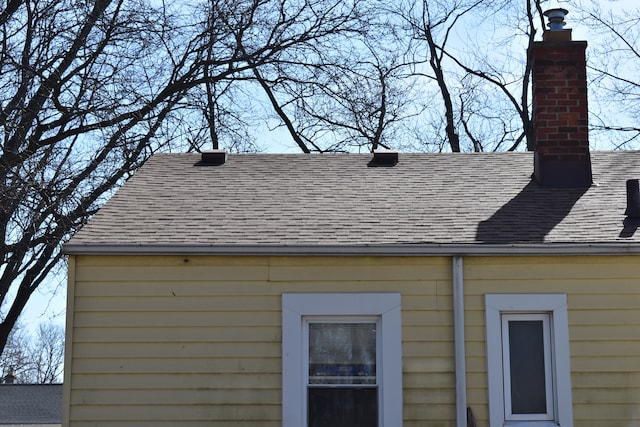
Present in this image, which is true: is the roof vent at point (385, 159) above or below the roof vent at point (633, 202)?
above

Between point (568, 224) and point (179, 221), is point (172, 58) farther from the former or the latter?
point (568, 224)

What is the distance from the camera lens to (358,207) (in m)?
10.8

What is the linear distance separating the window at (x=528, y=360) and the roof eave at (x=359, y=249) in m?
0.46

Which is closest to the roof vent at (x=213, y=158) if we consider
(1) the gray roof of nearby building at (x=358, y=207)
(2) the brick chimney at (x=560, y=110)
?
(1) the gray roof of nearby building at (x=358, y=207)

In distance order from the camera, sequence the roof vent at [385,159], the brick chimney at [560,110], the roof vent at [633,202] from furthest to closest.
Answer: the roof vent at [385,159] < the brick chimney at [560,110] < the roof vent at [633,202]

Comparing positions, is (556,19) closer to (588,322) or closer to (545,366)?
(588,322)

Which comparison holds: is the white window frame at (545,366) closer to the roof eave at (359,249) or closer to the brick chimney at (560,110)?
the roof eave at (359,249)

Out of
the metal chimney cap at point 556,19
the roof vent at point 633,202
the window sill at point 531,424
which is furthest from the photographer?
the metal chimney cap at point 556,19

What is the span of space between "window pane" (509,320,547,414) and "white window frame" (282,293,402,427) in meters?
1.12

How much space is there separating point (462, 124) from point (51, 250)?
1225cm

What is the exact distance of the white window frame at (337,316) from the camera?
9258 millimetres

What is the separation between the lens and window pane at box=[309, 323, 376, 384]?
9500mm

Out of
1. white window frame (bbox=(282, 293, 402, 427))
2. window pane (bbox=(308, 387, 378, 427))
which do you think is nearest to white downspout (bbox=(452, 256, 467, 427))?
white window frame (bbox=(282, 293, 402, 427))

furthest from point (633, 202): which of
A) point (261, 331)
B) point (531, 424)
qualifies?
point (261, 331)
